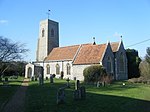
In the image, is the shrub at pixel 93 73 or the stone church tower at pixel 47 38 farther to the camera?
the stone church tower at pixel 47 38

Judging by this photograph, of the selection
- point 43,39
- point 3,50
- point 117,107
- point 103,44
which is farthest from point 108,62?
point 117,107

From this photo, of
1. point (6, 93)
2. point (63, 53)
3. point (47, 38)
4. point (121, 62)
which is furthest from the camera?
point (47, 38)

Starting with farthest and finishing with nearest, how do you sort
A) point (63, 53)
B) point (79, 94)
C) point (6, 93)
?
point (63, 53) < point (6, 93) < point (79, 94)

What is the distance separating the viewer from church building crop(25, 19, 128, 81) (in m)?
42.8

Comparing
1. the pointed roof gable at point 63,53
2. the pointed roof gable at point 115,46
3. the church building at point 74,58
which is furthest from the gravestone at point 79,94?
the pointed roof gable at point 115,46

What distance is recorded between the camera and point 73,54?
48.0 m

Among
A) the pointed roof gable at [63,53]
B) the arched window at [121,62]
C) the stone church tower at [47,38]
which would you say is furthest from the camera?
the stone church tower at [47,38]

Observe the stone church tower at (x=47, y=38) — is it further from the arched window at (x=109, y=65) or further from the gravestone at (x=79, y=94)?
the gravestone at (x=79, y=94)

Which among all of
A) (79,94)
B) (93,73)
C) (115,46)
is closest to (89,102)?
(79,94)

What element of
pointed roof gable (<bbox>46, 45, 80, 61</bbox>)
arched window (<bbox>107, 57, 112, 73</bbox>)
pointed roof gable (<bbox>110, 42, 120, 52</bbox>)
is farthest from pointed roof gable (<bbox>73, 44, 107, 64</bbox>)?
pointed roof gable (<bbox>110, 42, 120, 52</bbox>)

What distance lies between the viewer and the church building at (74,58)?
140 feet

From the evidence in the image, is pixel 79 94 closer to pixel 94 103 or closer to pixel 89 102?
pixel 89 102

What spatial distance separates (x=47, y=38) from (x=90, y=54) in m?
19.6

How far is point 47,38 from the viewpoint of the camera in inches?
2352
